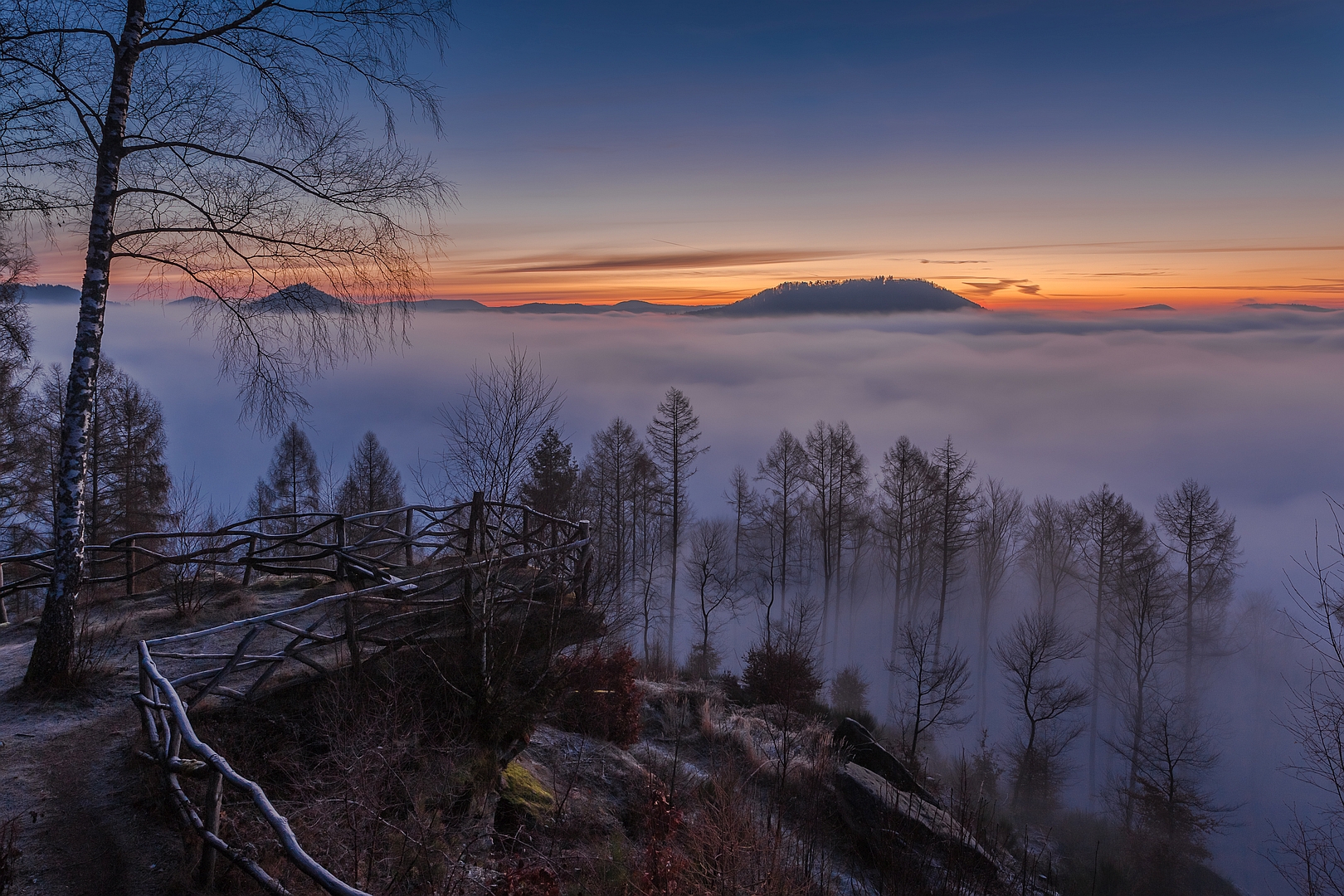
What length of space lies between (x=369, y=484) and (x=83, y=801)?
34613 millimetres

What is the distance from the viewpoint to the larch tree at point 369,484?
3822 centimetres

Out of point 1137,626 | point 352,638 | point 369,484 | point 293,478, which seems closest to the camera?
point 352,638

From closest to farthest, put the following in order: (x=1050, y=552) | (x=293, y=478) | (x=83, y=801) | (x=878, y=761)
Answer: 1. (x=83, y=801)
2. (x=878, y=761)
3. (x=293, y=478)
4. (x=1050, y=552)

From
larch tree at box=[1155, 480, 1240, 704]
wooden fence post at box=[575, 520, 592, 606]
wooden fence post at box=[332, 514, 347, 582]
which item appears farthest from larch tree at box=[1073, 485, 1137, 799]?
wooden fence post at box=[332, 514, 347, 582]

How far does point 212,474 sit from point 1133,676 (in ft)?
511

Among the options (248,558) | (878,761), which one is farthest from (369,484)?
(878,761)

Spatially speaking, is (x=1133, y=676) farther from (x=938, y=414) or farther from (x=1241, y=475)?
(x=938, y=414)

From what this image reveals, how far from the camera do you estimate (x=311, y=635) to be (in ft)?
25.0

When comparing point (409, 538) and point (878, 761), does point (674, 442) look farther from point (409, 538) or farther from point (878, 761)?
point (409, 538)

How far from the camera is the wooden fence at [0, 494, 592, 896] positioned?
4.57 metres

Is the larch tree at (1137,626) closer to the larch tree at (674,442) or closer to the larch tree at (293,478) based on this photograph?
the larch tree at (674,442)

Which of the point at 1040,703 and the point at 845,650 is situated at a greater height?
the point at 1040,703

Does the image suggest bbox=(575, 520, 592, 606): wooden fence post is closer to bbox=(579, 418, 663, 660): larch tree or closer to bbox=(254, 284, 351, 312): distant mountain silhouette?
bbox=(254, 284, 351, 312): distant mountain silhouette

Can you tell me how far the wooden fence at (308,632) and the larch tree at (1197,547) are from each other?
39530 millimetres
